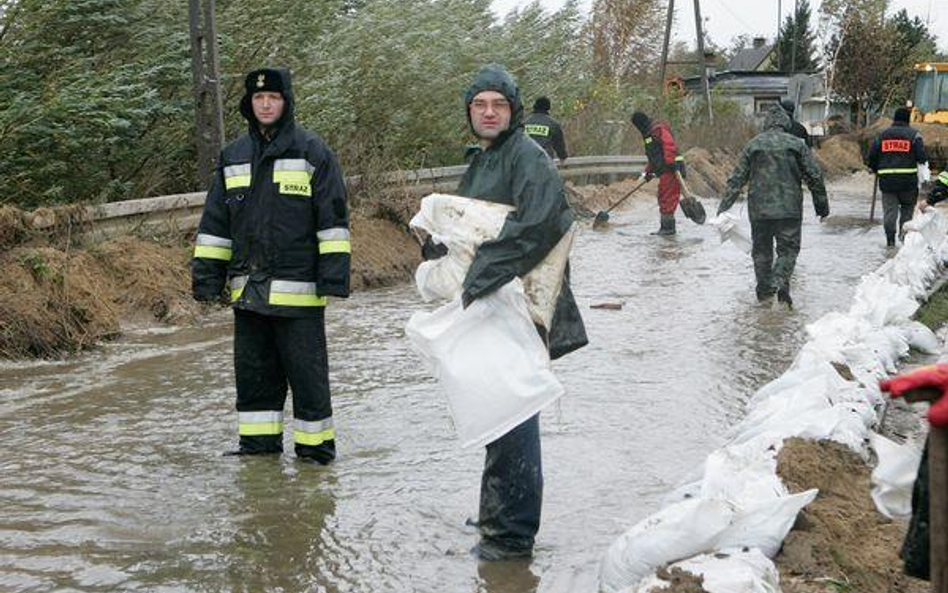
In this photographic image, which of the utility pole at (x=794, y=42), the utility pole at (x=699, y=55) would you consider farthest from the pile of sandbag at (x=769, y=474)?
the utility pole at (x=794, y=42)

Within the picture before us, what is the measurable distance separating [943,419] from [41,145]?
10132 millimetres

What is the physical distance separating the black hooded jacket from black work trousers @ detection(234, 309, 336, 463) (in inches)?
5.6

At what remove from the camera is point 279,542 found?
5.65 meters

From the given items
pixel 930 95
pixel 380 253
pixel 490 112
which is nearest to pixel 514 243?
pixel 490 112

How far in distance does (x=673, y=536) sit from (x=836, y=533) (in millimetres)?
745

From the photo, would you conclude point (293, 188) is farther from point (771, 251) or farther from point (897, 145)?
point (897, 145)

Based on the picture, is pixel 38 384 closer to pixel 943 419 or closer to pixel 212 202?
pixel 212 202

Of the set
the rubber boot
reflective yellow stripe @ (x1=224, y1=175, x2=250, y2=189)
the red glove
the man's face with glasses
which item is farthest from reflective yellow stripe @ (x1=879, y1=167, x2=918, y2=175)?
the red glove

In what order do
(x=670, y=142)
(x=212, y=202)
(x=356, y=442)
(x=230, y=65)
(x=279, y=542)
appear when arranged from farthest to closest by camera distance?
(x=670, y=142)
(x=230, y=65)
(x=356, y=442)
(x=212, y=202)
(x=279, y=542)

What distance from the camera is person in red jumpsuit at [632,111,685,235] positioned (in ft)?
62.4

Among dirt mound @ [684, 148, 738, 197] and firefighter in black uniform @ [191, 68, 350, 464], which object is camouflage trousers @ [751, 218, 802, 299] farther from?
dirt mound @ [684, 148, 738, 197]

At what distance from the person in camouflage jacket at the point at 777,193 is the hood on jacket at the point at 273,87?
6.37 meters

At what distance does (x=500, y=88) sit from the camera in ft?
17.7

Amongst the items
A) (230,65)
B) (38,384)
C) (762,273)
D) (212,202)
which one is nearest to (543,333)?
(212,202)
